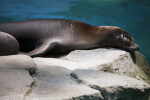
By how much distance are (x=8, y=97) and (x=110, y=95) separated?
2.43 feet

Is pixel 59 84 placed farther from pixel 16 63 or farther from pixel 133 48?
pixel 133 48

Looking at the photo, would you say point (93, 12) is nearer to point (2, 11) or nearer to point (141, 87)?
point (2, 11)

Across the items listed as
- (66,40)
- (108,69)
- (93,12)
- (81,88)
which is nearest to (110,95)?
(81,88)

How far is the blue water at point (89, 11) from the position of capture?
620 cm

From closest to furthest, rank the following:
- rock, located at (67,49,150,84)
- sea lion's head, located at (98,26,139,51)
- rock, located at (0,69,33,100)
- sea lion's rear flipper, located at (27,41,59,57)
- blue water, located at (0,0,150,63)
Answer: rock, located at (0,69,33,100) < rock, located at (67,49,150,84) < sea lion's rear flipper, located at (27,41,59,57) < sea lion's head, located at (98,26,139,51) < blue water, located at (0,0,150,63)

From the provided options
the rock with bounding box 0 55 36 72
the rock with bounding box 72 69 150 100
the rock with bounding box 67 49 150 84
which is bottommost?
the rock with bounding box 67 49 150 84

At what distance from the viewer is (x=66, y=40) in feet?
11.3

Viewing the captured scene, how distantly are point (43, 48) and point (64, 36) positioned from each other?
1.74 feet

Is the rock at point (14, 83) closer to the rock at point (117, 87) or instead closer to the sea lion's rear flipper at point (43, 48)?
the rock at point (117, 87)

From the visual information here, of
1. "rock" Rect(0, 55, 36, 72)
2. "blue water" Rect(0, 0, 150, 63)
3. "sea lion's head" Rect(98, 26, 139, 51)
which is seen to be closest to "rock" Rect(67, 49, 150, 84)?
"sea lion's head" Rect(98, 26, 139, 51)

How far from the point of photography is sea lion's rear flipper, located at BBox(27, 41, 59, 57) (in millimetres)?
2984

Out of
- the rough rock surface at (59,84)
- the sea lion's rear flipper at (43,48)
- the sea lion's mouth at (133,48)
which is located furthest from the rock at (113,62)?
the rough rock surface at (59,84)

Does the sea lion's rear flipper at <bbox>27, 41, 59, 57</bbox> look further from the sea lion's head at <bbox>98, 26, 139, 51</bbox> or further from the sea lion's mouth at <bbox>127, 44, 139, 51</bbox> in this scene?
the sea lion's mouth at <bbox>127, 44, 139, 51</bbox>

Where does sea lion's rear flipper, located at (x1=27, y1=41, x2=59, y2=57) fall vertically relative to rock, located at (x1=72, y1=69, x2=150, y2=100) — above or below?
below
